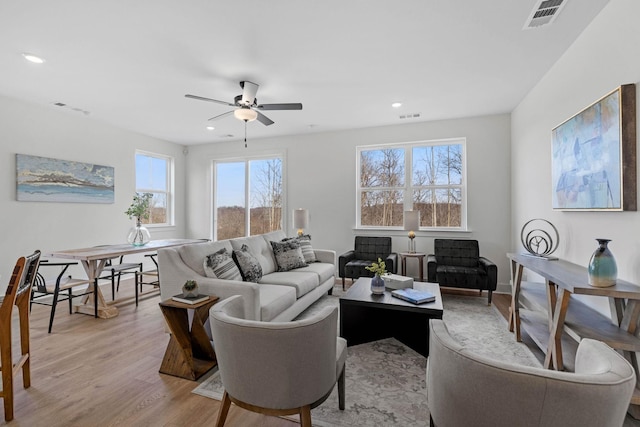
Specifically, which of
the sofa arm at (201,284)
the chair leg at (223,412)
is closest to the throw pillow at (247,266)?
the sofa arm at (201,284)

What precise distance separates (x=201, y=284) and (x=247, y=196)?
4068 mm

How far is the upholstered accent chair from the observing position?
Answer: 0.88 meters

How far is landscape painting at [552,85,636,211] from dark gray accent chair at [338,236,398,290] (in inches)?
91.1

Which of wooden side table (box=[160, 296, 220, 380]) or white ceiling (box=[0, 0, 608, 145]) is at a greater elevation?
white ceiling (box=[0, 0, 608, 145])

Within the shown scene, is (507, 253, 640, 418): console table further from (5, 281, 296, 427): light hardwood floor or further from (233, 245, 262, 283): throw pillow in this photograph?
(233, 245, 262, 283): throw pillow

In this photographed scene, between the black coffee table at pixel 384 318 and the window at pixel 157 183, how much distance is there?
4992mm

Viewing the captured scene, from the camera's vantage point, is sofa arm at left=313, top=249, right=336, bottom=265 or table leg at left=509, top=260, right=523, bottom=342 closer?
table leg at left=509, top=260, right=523, bottom=342

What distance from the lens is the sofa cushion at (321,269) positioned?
153 inches

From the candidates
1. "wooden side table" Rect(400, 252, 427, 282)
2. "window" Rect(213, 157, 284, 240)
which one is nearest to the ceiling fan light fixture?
"window" Rect(213, 157, 284, 240)

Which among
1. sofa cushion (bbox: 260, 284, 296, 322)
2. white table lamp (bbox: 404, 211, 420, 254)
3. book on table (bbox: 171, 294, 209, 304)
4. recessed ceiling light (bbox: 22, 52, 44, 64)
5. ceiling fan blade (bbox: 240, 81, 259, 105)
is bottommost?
sofa cushion (bbox: 260, 284, 296, 322)

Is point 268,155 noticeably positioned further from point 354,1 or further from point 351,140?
point 354,1

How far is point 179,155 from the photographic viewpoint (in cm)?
676

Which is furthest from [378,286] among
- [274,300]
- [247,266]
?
[247,266]

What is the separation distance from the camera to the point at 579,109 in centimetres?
262
